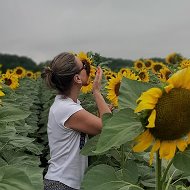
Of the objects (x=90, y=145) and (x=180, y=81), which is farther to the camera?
(x=90, y=145)

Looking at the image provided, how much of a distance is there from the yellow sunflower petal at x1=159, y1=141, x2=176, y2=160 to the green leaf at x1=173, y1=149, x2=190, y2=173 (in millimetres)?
66

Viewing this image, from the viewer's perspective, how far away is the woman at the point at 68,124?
10.00 feet

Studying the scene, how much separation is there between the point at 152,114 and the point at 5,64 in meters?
41.9

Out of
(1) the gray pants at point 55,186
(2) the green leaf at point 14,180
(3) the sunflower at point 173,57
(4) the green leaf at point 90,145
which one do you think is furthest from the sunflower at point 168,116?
(3) the sunflower at point 173,57

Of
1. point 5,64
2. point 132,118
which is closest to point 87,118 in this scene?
point 132,118

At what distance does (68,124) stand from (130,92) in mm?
1155

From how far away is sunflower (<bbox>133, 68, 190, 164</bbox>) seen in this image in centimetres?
176

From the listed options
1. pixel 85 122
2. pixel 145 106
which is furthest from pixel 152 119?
pixel 85 122

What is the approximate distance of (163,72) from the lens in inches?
271

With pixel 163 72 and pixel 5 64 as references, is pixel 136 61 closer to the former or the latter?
pixel 163 72

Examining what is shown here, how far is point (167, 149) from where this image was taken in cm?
184

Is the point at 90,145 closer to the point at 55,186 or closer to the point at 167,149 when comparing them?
the point at 55,186

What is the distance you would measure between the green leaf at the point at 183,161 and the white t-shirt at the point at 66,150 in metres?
1.22

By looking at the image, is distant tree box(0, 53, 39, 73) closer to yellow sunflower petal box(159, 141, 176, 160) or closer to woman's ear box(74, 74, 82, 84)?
woman's ear box(74, 74, 82, 84)
